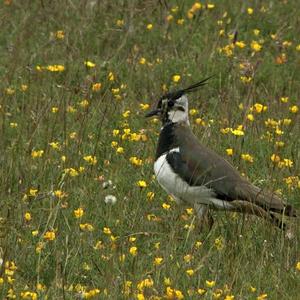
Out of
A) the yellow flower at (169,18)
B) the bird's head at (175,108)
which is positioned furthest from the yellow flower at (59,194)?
the yellow flower at (169,18)

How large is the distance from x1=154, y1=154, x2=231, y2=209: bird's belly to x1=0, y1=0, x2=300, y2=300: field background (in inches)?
4.6

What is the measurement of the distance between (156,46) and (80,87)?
125 centimetres

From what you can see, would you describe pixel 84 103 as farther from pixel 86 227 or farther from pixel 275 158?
pixel 86 227

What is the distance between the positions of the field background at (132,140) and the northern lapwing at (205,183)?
0.11 m

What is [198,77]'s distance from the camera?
10352 millimetres

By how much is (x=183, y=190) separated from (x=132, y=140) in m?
1.32

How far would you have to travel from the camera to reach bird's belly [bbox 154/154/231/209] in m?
7.59

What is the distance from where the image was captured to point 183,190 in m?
7.64

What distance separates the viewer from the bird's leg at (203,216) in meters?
7.51

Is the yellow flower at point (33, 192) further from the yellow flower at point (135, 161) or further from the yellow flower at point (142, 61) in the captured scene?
the yellow flower at point (142, 61)

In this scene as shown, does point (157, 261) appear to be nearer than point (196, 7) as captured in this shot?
Yes

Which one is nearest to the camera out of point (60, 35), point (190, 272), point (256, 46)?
point (190, 272)

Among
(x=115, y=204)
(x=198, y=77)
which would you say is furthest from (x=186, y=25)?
(x=115, y=204)

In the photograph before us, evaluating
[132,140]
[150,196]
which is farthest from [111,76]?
[150,196]
